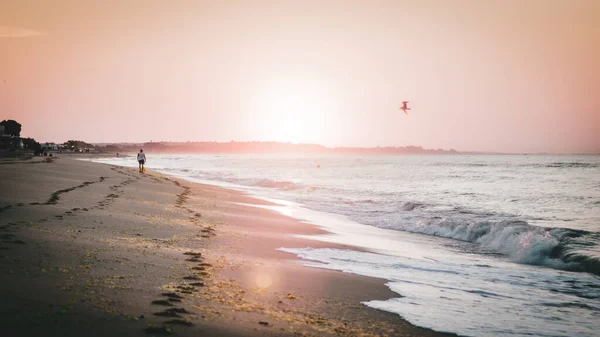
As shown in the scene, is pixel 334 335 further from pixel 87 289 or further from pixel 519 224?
pixel 519 224

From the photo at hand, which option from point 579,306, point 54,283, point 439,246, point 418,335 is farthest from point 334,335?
point 439,246

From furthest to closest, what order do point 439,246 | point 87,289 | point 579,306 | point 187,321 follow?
point 439,246
point 579,306
point 87,289
point 187,321

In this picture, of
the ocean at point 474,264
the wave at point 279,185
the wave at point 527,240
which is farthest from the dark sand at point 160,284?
the wave at point 279,185

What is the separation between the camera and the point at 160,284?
19.9 ft

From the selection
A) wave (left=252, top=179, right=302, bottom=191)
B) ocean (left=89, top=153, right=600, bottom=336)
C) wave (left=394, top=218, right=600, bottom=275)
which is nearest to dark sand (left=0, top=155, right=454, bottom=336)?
ocean (left=89, top=153, right=600, bottom=336)

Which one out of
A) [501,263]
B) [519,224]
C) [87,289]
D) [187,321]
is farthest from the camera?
[519,224]

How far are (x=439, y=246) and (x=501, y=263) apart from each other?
7.83ft

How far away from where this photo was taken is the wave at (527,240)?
37.6 feet

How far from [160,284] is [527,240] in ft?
37.1

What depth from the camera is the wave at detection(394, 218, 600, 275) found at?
11453 millimetres

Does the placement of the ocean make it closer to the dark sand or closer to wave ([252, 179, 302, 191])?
the dark sand

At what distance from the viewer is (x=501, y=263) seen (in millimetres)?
11250

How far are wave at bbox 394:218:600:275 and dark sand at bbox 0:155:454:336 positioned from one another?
5.82 m

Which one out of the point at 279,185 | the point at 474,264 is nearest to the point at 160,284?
the point at 474,264
